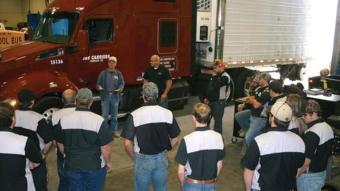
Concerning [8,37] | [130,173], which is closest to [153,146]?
[130,173]

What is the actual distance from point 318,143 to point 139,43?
6023mm

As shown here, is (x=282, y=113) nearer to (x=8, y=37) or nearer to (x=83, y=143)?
(x=83, y=143)

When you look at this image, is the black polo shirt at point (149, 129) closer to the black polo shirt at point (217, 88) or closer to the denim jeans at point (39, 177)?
the denim jeans at point (39, 177)

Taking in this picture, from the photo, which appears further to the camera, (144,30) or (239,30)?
(239,30)

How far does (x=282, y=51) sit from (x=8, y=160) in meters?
11.5

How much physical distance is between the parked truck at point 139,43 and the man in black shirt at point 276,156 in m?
5.43

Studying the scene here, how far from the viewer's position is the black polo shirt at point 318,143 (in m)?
4.69

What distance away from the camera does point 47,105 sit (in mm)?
8391

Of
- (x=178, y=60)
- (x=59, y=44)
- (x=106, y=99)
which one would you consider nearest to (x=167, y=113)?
(x=106, y=99)

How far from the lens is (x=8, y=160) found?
3.83 meters

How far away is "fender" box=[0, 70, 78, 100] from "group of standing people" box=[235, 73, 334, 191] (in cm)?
426

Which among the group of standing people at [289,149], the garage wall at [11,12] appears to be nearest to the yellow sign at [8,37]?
the group of standing people at [289,149]

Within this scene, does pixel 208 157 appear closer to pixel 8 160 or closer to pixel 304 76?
pixel 8 160

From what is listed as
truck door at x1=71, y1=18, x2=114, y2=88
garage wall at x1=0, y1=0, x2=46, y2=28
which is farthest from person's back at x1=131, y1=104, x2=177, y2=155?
garage wall at x1=0, y1=0, x2=46, y2=28
